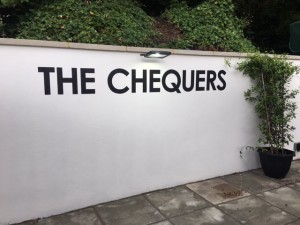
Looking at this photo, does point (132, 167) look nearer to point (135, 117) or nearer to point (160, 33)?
point (135, 117)

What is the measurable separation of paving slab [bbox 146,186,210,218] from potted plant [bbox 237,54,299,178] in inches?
68.3

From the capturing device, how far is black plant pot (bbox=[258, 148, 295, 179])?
16.1 ft

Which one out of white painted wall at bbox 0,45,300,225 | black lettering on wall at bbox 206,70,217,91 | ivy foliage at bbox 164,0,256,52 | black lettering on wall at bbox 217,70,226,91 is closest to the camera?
white painted wall at bbox 0,45,300,225

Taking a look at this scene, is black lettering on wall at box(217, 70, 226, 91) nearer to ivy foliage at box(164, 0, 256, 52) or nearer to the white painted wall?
the white painted wall

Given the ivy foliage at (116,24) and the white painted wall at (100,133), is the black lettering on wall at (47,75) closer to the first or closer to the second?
the white painted wall at (100,133)

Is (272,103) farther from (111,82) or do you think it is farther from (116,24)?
(116,24)

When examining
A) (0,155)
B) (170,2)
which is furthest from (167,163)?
(170,2)

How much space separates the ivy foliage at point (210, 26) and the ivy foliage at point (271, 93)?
74cm

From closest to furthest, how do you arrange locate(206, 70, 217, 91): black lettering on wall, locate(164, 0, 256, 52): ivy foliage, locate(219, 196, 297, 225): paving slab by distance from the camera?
locate(219, 196, 297, 225): paving slab, locate(206, 70, 217, 91): black lettering on wall, locate(164, 0, 256, 52): ivy foliage

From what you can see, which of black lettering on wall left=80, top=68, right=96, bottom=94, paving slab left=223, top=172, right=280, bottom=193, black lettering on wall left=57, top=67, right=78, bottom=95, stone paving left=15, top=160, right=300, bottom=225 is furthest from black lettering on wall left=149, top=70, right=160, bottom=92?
paving slab left=223, top=172, right=280, bottom=193

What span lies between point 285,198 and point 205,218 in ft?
4.94

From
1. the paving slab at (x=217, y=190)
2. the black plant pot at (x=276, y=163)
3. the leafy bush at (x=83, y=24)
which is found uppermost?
the leafy bush at (x=83, y=24)

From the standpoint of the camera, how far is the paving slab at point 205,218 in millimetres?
3568

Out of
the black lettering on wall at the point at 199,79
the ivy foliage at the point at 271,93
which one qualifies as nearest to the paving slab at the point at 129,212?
the black lettering on wall at the point at 199,79
